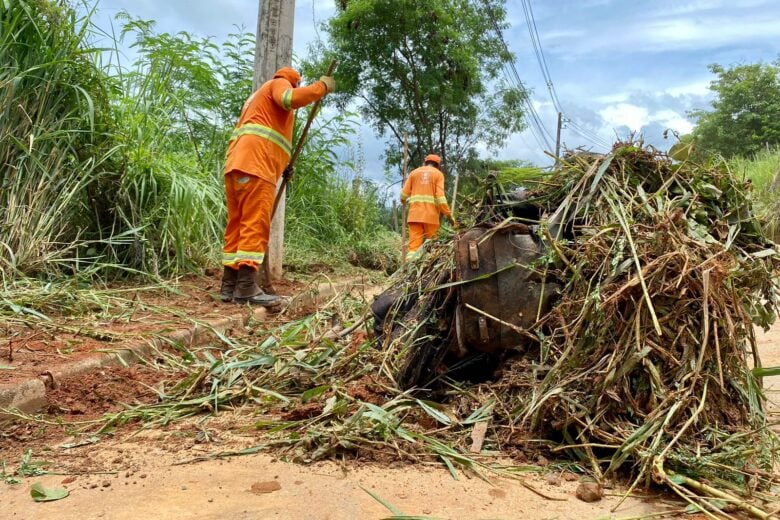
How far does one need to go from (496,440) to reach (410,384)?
468mm

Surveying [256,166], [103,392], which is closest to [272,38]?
[256,166]

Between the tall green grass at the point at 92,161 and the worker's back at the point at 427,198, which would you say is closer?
the tall green grass at the point at 92,161

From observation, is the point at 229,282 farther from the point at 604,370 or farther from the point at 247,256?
the point at 604,370

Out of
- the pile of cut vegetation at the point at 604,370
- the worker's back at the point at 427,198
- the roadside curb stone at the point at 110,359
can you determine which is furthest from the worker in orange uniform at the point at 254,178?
the worker's back at the point at 427,198

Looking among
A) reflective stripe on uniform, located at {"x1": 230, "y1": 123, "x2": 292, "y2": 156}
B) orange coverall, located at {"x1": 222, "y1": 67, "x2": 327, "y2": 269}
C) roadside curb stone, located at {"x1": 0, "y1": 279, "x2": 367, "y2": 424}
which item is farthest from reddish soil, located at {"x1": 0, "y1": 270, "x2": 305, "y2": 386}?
reflective stripe on uniform, located at {"x1": 230, "y1": 123, "x2": 292, "y2": 156}

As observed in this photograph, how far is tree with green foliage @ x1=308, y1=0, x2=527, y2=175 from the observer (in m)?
14.7

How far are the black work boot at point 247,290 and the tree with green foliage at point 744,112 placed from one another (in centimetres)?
2256

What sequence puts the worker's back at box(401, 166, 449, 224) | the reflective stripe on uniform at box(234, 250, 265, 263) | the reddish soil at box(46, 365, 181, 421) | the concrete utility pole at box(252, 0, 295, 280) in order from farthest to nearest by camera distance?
1. the worker's back at box(401, 166, 449, 224)
2. the concrete utility pole at box(252, 0, 295, 280)
3. the reflective stripe on uniform at box(234, 250, 265, 263)
4. the reddish soil at box(46, 365, 181, 421)

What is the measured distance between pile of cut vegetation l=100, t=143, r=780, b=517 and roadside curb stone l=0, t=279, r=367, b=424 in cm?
40

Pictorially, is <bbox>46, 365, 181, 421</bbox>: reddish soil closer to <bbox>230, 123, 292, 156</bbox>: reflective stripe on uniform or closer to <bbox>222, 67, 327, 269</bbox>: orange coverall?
<bbox>222, 67, 327, 269</bbox>: orange coverall

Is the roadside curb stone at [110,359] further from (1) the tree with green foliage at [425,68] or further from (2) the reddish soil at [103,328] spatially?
(1) the tree with green foliage at [425,68]

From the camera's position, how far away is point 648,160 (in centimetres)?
241

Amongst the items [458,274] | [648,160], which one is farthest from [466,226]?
[648,160]

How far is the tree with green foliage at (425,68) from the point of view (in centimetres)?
1473
